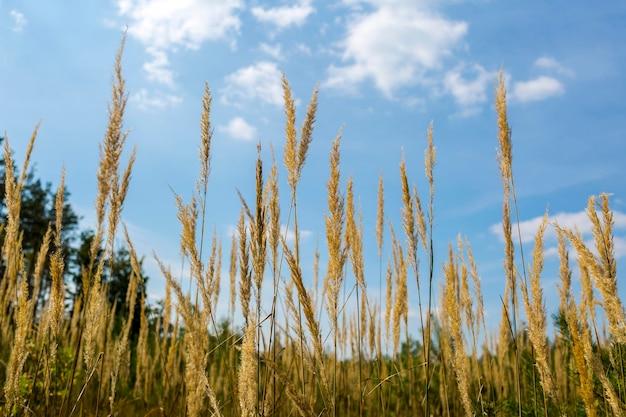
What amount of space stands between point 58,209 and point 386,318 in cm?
218

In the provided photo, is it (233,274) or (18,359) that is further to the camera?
(233,274)

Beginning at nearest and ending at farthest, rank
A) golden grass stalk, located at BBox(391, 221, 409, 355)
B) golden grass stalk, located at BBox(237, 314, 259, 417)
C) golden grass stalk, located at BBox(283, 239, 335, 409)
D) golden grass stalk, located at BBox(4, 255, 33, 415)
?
1. golden grass stalk, located at BBox(283, 239, 335, 409)
2. golden grass stalk, located at BBox(237, 314, 259, 417)
3. golden grass stalk, located at BBox(4, 255, 33, 415)
4. golden grass stalk, located at BBox(391, 221, 409, 355)

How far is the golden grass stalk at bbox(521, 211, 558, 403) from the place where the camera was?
2.30 m

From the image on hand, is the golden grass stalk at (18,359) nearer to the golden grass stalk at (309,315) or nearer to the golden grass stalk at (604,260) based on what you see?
the golden grass stalk at (309,315)

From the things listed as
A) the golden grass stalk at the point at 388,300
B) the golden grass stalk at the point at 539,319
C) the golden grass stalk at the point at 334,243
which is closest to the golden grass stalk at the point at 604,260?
the golden grass stalk at the point at 539,319

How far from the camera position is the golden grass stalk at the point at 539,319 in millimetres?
2299

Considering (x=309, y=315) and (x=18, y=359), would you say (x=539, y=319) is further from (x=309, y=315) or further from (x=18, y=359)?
(x=18, y=359)

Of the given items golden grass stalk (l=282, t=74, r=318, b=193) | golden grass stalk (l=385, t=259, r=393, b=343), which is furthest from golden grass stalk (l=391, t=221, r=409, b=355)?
golden grass stalk (l=282, t=74, r=318, b=193)

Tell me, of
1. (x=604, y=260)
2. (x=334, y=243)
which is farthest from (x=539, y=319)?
(x=334, y=243)

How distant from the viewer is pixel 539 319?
8.05 ft

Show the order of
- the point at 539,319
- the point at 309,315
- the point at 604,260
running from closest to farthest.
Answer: the point at 309,315, the point at 604,260, the point at 539,319

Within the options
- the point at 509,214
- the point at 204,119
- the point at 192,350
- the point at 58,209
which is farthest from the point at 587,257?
the point at 58,209

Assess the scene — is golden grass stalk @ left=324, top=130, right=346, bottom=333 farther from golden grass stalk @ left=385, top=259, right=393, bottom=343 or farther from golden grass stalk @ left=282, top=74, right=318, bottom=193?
golden grass stalk @ left=385, top=259, right=393, bottom=343

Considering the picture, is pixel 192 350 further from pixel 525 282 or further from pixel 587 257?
pixel 525 282
